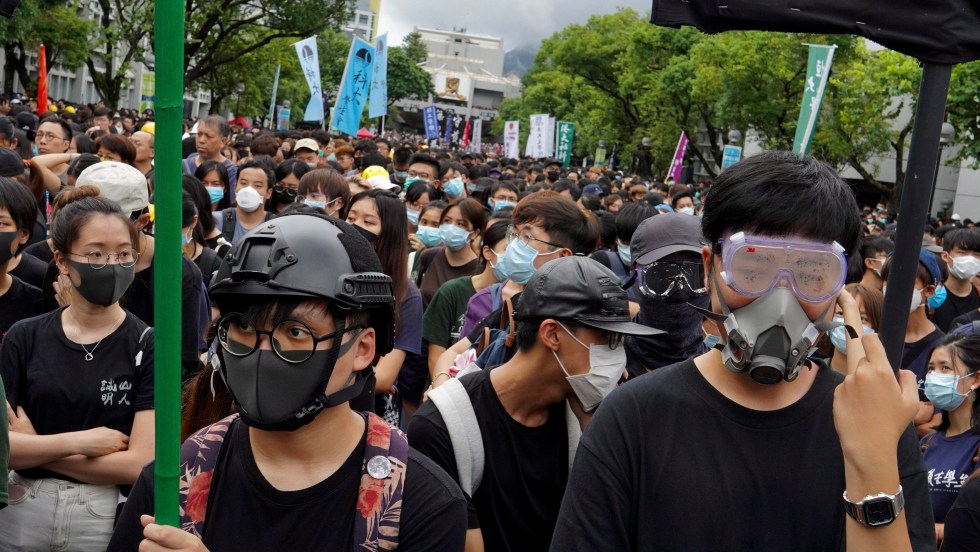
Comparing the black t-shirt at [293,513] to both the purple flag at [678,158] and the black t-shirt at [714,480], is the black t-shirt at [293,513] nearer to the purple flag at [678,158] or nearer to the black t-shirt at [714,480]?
the black t-shirt at [714,480]

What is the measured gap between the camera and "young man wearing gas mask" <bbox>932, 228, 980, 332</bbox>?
29.1ft

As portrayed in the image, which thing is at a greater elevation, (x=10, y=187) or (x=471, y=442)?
(x=10, y=187)

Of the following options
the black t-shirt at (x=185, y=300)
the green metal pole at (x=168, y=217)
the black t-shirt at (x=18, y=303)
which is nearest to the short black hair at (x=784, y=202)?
the green metal pole at (x=168, y=217)

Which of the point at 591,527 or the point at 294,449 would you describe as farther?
the point at 294,449

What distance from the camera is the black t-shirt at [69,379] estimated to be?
3848 millimetres

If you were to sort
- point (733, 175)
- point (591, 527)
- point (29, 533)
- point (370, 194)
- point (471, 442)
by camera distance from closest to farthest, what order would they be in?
1. point (591, 527)
2. point (733, 175)
3. point (471, 442)
4. point (29, 533)
5. point (370, 194)

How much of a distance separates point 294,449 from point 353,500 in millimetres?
179

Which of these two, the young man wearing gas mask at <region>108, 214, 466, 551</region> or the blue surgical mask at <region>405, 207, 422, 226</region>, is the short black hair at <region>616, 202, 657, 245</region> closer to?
the blue surgical mask at <region>405, 207, 422, 226</region>

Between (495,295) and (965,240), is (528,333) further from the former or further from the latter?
(965,240)

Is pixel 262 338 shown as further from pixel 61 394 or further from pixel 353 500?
pixel 61 394

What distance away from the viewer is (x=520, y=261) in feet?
17.6

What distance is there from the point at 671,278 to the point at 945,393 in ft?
5.46

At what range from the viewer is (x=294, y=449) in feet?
7.76

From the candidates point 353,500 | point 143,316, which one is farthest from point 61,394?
point 353,500
